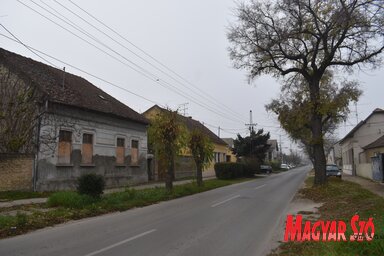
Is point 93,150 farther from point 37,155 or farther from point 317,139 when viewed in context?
point 317,139

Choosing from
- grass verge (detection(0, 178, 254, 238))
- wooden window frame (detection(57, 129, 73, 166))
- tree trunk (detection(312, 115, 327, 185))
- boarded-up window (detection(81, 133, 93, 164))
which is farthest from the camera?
boarded-up window (detection(81, 133, 93, 164))

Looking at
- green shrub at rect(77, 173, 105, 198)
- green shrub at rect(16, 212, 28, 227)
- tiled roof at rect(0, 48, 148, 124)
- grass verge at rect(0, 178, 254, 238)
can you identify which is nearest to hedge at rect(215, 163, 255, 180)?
tiled roof at rect(0, 48, 148, 124)

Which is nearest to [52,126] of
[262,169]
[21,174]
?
[21,174]

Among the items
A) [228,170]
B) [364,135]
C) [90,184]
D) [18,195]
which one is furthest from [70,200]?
[364,135]

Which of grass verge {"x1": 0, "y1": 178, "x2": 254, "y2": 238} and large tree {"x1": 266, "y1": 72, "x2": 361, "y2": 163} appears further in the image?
large tree {"x1": 266, "y1": 72, "x2": 361, "y2": 163}

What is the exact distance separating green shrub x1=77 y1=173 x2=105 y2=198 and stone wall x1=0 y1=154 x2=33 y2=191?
16.9 feet

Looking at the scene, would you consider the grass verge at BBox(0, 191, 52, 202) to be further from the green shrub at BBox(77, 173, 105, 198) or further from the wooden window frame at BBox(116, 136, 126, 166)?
the wooden window frame at BBox(116, 136, 126, 166)

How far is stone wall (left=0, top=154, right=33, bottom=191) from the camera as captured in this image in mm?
19222

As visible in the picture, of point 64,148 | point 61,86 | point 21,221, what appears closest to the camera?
point 21,221

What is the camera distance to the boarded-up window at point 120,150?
28312 mm

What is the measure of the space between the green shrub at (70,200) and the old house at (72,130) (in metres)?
5.19

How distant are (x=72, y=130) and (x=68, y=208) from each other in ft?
30.1

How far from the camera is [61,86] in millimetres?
24031

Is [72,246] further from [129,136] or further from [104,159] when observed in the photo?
[129,136]
